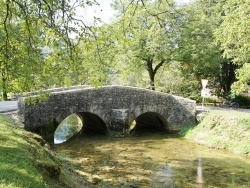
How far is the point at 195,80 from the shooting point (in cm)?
2644

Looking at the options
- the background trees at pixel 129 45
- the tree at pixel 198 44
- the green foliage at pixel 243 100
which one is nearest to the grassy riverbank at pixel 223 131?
the background trees at pixel 129 45

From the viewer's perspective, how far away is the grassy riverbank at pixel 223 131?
1486cm

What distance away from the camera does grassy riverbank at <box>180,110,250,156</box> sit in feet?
48.8

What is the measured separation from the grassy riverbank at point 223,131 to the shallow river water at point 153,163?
25.7 inches

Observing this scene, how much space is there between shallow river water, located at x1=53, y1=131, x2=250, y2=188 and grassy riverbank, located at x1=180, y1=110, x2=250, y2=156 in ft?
2.14

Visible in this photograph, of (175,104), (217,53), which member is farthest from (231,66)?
(175,104)

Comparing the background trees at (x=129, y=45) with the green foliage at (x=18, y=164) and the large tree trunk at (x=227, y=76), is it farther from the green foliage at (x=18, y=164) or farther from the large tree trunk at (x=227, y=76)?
→ the green foliage at (x=18, y=164)

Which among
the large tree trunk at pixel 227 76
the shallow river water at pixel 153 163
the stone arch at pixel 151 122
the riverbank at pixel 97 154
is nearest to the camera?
the riverbank at pixel 97 154

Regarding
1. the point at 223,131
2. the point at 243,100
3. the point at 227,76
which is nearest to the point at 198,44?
the point at 227,76

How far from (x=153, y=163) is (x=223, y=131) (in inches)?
220

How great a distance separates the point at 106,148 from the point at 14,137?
7.49 meters

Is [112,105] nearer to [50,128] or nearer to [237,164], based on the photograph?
[50,128]

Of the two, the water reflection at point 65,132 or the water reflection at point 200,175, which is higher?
the water reflection at point 65,132

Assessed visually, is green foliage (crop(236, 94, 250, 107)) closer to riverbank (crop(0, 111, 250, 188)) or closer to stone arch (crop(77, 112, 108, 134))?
riverbank (crop(0, 111, 250, 188))
